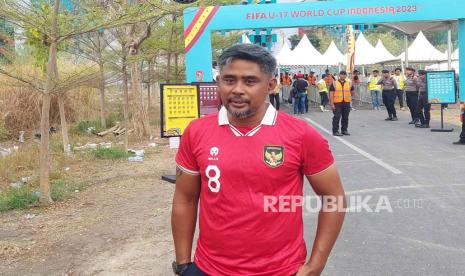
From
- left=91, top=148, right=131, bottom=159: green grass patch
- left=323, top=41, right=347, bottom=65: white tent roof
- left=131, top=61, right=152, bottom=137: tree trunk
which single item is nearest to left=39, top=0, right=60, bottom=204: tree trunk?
left=91, top=148, right=131, bottom=159: green grass patch

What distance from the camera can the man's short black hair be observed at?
2.22 m

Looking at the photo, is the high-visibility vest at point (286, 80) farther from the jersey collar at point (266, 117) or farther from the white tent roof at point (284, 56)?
the jersey collar at point (266, 117)

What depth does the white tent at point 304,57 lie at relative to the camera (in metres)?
27.8

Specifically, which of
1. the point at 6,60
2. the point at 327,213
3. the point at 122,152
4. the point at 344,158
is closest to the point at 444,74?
the point at 344,158

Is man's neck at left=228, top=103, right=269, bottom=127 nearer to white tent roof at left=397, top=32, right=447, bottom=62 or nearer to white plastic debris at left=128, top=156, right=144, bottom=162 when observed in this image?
white plastic debris at left=128, top=156, right=144, bottom=162

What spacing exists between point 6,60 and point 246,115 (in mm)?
12112

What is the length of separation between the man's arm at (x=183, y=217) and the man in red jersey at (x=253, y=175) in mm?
110

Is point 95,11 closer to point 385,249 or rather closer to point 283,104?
point 385,249

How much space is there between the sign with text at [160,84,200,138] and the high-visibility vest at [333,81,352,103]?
6122 millimetres

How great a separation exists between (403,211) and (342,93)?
772 centimetres

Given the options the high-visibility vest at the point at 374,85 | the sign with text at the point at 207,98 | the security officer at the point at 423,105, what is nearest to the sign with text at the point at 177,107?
the sign with text at the point at 207,98

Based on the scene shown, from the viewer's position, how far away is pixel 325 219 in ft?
7.49

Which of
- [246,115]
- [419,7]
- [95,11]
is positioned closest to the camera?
[246,115]

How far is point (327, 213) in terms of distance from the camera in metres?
2.28
